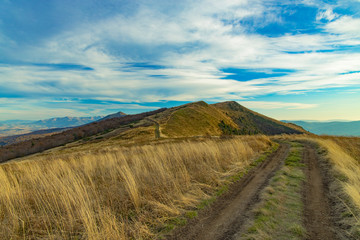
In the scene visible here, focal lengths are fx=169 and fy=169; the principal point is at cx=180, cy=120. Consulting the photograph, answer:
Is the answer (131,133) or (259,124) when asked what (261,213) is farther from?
(259,124)

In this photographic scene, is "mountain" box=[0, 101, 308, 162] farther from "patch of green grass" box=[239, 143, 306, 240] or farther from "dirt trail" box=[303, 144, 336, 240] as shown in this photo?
"dirt trail" box=[303, 144, 336, 240]

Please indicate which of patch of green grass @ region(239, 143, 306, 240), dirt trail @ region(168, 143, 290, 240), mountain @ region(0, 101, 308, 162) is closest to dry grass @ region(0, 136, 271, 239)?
dirt trail @ region(168, 143, 290, 240)

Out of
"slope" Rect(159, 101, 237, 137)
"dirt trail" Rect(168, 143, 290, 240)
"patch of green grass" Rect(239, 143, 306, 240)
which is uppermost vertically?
"slope" Rect(159, 101, 237, 137)

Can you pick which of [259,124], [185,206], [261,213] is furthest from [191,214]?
[259,124]

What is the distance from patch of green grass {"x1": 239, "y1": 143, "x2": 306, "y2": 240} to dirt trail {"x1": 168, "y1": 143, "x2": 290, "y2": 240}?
0.99ft

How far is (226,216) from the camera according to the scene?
5008mm

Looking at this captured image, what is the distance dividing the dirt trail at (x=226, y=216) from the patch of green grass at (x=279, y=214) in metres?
0.30

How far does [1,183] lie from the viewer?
602 centimetres

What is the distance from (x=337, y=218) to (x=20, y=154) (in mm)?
74374

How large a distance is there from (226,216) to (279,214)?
1.63 metres

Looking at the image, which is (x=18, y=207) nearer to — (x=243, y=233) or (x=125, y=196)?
(x=125, y=196)

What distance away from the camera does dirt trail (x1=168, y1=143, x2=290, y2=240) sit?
4188 millimetres

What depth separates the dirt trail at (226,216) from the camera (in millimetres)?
4188

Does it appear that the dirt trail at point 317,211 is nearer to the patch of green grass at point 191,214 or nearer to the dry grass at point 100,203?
the patch of green grass at point 191,214
